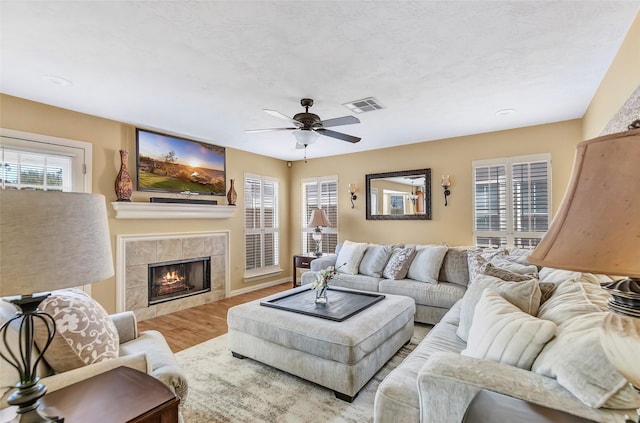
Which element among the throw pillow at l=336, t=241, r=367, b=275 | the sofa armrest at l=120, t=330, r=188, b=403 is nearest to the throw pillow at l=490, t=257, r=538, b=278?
the throw pillow at l=336, t=241, r=367, b=275

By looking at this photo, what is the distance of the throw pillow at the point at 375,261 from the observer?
437cm

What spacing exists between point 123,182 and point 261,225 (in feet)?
8.43

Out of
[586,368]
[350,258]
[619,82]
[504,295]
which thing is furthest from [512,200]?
[586,368]

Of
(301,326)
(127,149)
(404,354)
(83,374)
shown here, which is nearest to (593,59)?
(404,354)

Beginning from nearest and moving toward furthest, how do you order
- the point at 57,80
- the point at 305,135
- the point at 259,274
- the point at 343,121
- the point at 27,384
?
the point at 27,384
the point at 57,80
the point at 343,121
the point at 305,135
the point at 259,274

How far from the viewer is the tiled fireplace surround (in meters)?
3.89

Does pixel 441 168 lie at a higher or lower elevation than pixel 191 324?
higher

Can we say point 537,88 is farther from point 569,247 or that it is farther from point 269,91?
point 569,247

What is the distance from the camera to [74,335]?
4.86 ft

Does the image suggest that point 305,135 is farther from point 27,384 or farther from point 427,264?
point 27,384

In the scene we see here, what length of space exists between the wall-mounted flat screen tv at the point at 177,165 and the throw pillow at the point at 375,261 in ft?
8.69

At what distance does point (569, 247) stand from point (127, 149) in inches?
182

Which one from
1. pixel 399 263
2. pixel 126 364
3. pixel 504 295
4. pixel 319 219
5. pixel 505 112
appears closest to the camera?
pixel 126 364

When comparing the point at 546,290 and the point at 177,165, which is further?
the point at 177,165
